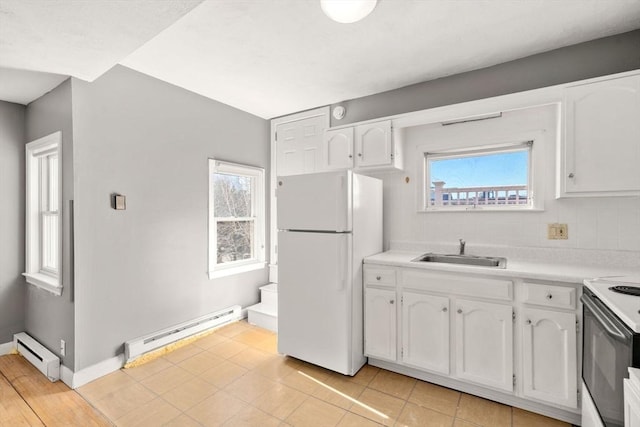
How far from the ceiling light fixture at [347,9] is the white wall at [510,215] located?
1380mm

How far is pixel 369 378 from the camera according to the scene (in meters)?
2.39

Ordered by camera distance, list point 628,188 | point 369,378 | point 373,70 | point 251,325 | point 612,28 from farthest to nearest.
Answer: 1. point 251,325
2. point 373,70
3. point 369,378
4. point 612,28
5. point 628,188

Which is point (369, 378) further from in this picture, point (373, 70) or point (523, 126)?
point (373, 70)

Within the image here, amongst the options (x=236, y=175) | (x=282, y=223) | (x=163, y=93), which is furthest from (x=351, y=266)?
(x=163, y=93)

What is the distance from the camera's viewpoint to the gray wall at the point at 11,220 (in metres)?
Answer: 2.81

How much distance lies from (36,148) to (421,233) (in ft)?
12.0

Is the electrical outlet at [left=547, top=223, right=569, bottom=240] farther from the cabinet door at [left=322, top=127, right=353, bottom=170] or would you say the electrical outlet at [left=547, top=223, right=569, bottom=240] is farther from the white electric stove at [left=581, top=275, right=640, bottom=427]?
the cabinet door at [left=322, top=127, right=353, bottom=170]

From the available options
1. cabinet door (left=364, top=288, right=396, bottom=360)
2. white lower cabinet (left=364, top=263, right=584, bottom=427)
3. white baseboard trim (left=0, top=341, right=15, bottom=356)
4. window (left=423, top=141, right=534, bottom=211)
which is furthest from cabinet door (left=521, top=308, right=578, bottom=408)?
white baseboard trim (left=0, top=341, right=15, bottom=356)

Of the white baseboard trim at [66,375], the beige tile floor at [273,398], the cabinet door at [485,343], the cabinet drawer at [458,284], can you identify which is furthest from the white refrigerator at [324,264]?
the white baseboard trim at [66,375]

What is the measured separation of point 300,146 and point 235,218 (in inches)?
47.0

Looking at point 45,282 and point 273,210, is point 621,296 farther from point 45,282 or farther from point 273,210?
point 45,282

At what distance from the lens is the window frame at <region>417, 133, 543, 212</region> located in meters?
2.42

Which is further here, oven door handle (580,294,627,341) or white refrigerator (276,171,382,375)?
white refrigerator (276,171,382,375)

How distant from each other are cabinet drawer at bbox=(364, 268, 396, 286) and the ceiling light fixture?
179 cm
